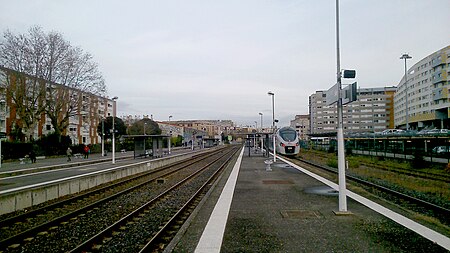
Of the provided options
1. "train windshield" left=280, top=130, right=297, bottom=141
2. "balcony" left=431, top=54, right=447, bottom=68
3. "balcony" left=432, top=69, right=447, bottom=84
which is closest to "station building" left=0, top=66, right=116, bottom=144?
"train windshield" left=280, top=130, right=297, bottom=141

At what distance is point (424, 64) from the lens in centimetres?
8012

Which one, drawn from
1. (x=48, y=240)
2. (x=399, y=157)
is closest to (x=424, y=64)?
(x=399, y=157)

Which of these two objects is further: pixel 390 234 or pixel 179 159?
pixel 179 159

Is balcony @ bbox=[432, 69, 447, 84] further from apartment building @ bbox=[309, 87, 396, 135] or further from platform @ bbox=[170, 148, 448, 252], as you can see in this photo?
platform @ bbox=[170, 148, 448, 252]

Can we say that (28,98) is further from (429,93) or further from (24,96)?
(429,93)

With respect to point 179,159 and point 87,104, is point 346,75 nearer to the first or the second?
point 179,159

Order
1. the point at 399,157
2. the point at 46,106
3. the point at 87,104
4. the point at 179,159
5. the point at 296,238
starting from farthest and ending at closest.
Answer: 1. the point at 87,104
2. the point at 46,106
3. the point at 179,159
4. the point at 399,157
5. the point at 296,238

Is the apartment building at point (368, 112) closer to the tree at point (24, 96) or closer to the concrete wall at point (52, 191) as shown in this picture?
the tree at point (24, 96)

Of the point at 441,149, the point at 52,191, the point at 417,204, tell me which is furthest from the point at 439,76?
the point at 52,191

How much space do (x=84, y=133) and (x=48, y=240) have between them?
245 ft

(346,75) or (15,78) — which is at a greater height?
(15,78)

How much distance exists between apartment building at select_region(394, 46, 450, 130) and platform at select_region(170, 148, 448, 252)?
62.1 m

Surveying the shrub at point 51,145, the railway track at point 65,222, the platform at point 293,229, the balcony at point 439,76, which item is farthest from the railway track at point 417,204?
the balcony at point 439,76

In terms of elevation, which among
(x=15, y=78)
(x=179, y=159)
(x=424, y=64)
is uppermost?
(x=424, y=64)
